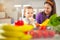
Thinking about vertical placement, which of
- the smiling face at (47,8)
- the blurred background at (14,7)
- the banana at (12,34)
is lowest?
the banana at (12,34)

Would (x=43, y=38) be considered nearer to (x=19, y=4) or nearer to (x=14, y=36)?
(x=14, y=36)

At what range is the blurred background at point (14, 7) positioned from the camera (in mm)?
2890

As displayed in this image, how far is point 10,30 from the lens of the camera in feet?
1.15

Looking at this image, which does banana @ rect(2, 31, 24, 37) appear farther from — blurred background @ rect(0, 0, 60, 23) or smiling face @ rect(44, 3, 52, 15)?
blurred background @ rect(0, 0, 60, 23)

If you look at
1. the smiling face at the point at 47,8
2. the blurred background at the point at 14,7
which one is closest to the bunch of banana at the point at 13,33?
the smiling face at the point at 47,8

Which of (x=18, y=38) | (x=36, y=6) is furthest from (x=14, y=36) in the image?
(x=36, y=6)

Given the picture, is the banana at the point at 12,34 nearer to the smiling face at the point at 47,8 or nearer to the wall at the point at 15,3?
the smiling face at the point at 47,8

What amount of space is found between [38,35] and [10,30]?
0.13m

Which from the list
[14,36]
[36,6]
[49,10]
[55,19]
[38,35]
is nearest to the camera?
[14,36]

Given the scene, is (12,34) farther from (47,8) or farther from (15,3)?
(15,3)

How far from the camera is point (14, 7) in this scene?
3045 millimetres

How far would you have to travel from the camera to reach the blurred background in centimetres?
289

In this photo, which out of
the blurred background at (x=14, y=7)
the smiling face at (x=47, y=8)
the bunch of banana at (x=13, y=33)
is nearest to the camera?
the bunch of banana at (x=13, y=33)

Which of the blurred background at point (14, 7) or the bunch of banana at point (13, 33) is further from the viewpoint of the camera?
the blurred background at point (14, 7)
